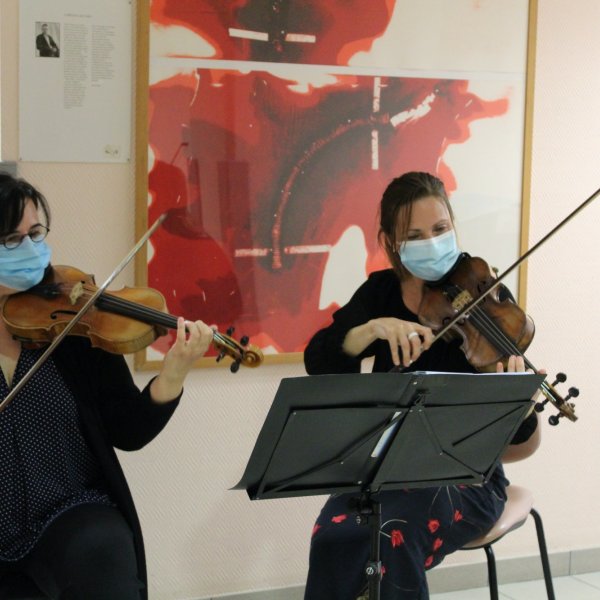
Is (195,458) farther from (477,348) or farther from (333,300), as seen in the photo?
(477,348)

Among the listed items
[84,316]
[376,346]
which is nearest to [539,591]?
[376,346]

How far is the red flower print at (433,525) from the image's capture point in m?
1.94

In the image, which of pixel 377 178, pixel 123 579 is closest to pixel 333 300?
pixel 377 178

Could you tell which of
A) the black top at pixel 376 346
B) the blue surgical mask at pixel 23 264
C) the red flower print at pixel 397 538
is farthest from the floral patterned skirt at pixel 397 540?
the blue surgical mask at pixel 23 264

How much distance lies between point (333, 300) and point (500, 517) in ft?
2.47

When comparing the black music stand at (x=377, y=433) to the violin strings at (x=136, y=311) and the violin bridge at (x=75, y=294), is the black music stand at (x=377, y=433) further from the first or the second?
the violin bridge at (x=75, y=294)

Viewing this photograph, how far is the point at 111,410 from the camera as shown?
1.87 m

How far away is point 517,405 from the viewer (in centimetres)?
171

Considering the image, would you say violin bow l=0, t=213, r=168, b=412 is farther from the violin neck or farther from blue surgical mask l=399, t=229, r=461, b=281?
blue surgical mask l=399, t=229, r=461, b=281

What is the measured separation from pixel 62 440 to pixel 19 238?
0.37 m

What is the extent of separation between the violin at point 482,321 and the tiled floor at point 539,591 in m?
0.97

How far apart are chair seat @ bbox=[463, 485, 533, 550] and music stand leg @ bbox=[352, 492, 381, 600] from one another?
363 mm

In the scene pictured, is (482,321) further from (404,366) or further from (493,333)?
(404,366)

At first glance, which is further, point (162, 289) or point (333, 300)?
point (333, 300)
